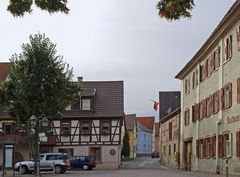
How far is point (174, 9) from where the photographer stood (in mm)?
6703

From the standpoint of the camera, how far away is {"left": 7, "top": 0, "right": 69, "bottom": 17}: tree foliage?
681cm

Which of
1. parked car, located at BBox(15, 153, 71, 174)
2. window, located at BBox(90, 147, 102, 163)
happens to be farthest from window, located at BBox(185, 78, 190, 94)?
parked car, located at BBox(15, 153, 71, 174)

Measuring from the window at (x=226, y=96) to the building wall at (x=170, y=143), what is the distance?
2409 centimetres

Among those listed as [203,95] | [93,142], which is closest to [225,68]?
[203,95]

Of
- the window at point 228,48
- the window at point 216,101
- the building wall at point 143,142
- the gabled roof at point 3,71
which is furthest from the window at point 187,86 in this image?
the building wall at point 143,142

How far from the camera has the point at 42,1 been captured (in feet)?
Answer: 22.4

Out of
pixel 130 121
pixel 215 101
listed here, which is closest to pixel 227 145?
pixel 215 101

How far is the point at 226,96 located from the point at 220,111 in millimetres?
1502

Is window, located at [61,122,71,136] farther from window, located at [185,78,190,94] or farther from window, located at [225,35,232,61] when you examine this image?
window, located at [225,35,232,61]

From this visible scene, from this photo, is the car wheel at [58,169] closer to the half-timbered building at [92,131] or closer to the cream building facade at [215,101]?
the cream building facade at [215,101]

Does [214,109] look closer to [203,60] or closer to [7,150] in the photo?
[203,60]

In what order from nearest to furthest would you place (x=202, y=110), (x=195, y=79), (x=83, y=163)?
(x=202, y=110), (x=195, y=79), (x=83, y=163)

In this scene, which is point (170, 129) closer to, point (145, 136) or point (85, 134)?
point (85, 134)

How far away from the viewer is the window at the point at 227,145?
114 feet
